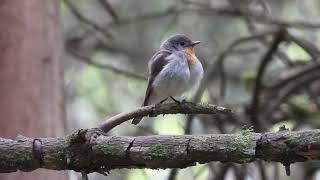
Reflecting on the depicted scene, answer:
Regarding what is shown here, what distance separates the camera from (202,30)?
20.8 feet

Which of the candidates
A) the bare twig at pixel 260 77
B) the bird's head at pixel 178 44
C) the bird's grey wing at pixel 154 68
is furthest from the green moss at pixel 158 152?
the bare twig at pixel 260 77

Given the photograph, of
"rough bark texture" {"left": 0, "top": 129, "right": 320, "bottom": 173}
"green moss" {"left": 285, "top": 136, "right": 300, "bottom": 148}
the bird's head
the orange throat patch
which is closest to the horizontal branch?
"rough bark texture" {"left": 0, "top": 129, "right": 320, "bottom": 173}

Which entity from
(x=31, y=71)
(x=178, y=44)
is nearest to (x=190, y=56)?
(x=178, y=44)

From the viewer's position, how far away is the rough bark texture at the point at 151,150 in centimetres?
186

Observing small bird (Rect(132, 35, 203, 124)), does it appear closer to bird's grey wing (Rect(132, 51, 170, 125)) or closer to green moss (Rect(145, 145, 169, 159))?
bird's grey wing (Rect(132, 51, 170, 125))

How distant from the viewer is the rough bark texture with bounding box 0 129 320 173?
73.3 inches

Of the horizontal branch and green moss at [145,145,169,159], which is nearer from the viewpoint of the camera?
green moss at [145,145,169,159]

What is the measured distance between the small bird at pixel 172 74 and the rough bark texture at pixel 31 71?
0.54 m

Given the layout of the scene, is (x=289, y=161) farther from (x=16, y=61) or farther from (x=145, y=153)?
(x=16, y=61)

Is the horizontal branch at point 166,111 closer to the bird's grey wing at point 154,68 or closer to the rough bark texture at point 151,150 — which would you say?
the rough bark texture at point 151,150

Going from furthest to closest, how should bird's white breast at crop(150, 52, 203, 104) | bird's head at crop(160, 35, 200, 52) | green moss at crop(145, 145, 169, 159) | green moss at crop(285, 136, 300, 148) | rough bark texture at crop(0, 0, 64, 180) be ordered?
1. bird's head at crop(160, 35, 200, 52)
2. bird's white breast at crop(150, 52, 203, 104)
3. rough bark texture at crop(0, 0, 64, 180)
4. green moss at crop(145, 145, 169, 159)
5. green moss at crop(285, 136, 300, 148)

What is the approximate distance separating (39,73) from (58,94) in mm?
155

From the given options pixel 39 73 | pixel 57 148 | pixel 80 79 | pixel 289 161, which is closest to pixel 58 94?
pixel 39 73

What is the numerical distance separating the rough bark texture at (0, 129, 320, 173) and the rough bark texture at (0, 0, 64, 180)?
3.81 ft
